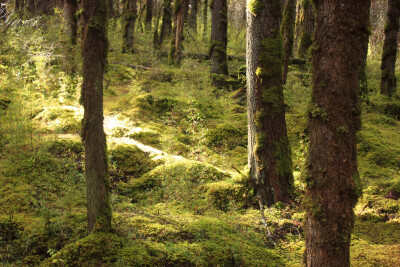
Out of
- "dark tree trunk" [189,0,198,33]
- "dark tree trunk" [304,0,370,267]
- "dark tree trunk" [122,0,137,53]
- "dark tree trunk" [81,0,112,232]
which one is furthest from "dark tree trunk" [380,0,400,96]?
"dark tree trunk" [189,0,198,33]

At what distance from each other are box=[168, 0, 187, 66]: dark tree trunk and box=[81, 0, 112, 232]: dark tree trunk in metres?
11.5

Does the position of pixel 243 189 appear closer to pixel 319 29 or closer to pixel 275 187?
pixel 275 187

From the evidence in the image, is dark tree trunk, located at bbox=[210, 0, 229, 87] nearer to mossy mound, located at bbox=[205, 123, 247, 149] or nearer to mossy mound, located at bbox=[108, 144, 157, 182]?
mossy mound, located at bbox=[205, 123, 247, 149]

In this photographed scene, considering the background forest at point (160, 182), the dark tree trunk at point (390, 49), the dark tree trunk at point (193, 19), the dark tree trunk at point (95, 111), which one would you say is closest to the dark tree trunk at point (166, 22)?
the dark tree trunk at point (193, 19)

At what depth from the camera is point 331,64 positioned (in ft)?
10.0

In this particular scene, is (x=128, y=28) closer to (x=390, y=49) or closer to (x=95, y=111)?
(x=390, y=49)

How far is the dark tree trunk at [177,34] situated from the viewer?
15.0 m

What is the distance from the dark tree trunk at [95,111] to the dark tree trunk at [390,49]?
41.4 feet

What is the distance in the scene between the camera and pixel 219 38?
13391 millimetres

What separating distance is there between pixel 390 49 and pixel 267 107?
32.6 feet

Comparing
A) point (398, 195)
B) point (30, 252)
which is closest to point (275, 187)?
point (398, 195)

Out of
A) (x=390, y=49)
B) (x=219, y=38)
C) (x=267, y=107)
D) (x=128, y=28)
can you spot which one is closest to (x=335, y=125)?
(x=267, y=107)

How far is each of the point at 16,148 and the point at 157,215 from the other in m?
3.19

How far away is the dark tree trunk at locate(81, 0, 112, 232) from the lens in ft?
12.1
